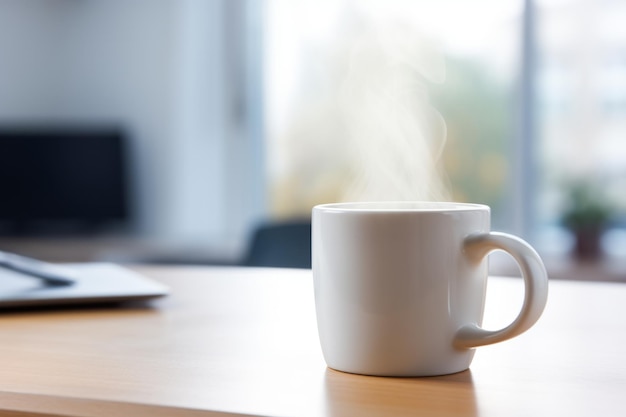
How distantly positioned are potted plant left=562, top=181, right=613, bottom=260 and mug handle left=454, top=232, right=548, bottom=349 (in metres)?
2.35

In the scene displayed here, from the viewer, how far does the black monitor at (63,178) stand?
3.19 m

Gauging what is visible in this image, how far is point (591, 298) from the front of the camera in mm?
801

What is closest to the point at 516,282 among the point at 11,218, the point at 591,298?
the point at 591,298

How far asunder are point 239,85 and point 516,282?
7.96 ft

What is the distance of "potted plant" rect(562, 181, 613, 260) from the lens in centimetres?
270

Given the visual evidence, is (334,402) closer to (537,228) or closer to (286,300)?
(286,300)

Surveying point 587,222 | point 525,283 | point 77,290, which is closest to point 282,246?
point 77,290

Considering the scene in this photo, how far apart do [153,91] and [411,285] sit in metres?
2.91

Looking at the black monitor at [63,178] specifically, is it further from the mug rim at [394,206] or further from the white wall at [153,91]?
the mug rim at [394,206]

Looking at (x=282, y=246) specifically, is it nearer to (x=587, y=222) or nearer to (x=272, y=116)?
(x=587, y=222)

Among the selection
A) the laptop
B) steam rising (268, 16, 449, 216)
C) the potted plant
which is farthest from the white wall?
the laptop

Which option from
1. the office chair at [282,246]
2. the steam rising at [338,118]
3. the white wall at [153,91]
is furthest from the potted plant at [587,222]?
the office chair at [282,246]

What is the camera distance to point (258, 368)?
0.50 m

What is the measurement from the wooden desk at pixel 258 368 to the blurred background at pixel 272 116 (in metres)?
2.11
